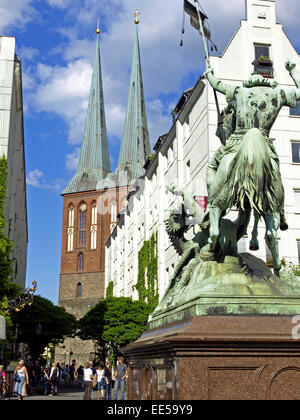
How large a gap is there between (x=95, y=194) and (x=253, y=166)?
95.3 meters

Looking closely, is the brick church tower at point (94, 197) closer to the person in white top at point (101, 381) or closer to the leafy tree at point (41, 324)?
the leafy tree at point (41, 324)

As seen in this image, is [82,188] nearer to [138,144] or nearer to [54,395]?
[138,144]

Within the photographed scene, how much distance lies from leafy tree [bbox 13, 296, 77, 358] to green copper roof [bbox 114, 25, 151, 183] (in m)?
46.4

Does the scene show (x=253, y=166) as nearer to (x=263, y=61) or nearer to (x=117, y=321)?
(x=263, y=61)

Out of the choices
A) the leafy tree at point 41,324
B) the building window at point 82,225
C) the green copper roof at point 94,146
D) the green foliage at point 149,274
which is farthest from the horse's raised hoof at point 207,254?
the green copper roof at point 94,146

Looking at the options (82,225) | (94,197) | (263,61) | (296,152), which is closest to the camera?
(263,61)

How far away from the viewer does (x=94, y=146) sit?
10544 centimetres

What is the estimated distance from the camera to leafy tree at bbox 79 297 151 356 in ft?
142

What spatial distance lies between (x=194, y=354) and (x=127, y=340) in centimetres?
3987

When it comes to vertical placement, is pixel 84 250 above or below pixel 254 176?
above

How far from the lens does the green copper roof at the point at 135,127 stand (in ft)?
329

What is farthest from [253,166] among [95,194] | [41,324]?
[95,194]

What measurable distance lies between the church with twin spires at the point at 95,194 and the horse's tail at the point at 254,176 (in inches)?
3509
